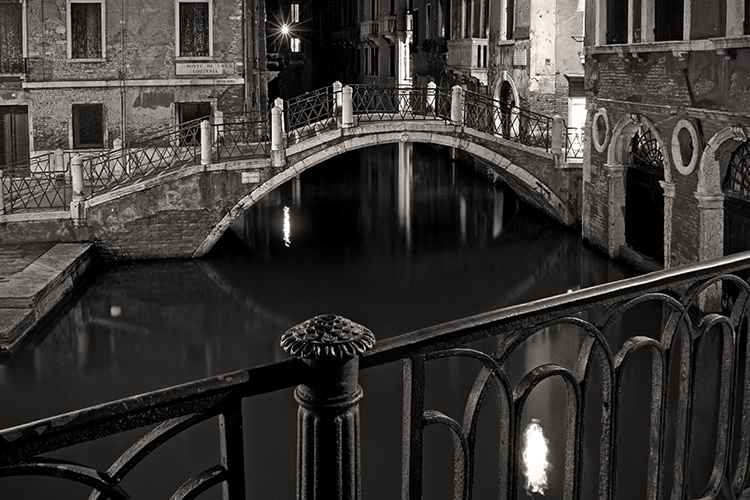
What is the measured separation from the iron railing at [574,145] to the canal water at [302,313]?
144cm

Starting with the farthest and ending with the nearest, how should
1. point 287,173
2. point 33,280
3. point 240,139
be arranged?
point 240,139 → point 287,173 → point 33,280

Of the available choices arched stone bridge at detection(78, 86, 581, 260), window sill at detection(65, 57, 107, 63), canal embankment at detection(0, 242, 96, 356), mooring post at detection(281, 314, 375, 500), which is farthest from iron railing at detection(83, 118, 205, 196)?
mooring post at detection(281, 314, 375, 500)

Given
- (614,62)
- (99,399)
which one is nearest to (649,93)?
(614,62)

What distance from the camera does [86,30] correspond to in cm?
1861

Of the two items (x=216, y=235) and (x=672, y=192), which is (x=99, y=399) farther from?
(x=672, y=192)

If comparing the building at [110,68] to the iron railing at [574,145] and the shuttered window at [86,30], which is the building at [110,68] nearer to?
the shuttered window at [86,30]

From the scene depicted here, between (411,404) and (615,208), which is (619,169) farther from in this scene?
(411,404)

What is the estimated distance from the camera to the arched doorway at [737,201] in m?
10.8

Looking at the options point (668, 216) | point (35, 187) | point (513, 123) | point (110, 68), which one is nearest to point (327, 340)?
point (668, 216)

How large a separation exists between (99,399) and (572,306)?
8857 mm

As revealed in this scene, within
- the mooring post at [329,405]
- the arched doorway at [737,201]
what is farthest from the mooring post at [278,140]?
the mooring post at [329,405]

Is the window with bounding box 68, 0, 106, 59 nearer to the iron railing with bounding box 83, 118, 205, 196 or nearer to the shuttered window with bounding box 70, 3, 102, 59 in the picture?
the shuttered window with bounding box 70, 3, 102, 59

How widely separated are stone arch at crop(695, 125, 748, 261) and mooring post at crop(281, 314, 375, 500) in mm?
10130

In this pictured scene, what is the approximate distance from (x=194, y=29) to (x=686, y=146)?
11.0 m
